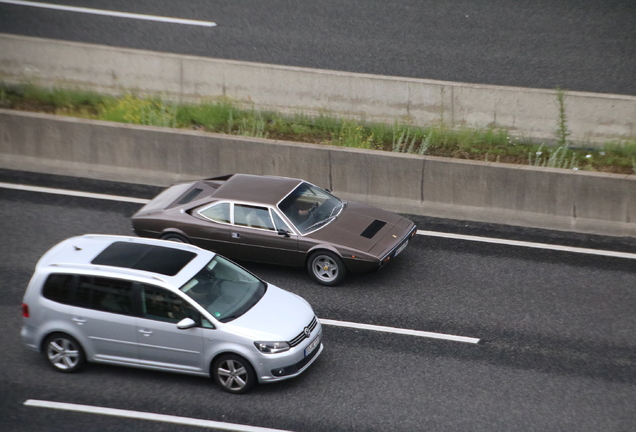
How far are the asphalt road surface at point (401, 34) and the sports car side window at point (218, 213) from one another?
7408mm

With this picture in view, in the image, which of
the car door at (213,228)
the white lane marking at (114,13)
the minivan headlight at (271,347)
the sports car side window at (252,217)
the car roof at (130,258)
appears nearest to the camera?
the minivan headlight at (271,347)

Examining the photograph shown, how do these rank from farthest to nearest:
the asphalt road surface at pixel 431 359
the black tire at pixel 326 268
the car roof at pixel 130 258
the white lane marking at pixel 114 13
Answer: the white lane marking at pixel 114 13 < the black tire at pixel 326 268 < the car roof at pixel 130 258 < the asphalt road surface at pixel 431 359

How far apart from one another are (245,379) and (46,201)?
666 centimetres

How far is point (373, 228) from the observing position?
468 inches

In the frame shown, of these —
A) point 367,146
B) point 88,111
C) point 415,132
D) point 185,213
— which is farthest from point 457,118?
point 88,111

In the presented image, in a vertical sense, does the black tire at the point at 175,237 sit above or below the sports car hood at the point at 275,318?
above

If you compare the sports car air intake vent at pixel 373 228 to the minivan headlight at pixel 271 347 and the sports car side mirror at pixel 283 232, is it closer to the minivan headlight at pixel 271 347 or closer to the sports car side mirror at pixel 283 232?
the sports car side mirror at pixel 283 232

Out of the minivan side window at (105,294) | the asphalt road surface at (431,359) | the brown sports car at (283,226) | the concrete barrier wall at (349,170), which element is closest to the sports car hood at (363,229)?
the brown sports car at (283,226)

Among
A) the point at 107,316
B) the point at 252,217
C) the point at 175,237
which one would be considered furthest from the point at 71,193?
the point at 107,316

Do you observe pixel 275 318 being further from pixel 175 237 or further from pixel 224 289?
pixel 175 237

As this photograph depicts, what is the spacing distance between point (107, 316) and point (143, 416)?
1281mm

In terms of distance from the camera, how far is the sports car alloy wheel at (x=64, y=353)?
9562 millimetres

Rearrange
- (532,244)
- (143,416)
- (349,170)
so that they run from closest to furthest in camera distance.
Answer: (143,416) < (532,244) < (349,170)

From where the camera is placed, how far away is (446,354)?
9.95 m
